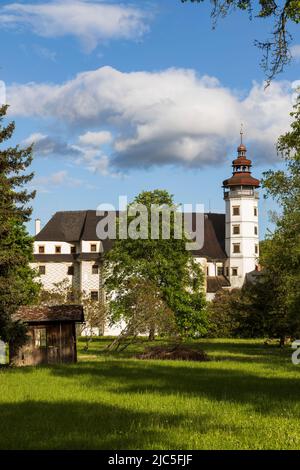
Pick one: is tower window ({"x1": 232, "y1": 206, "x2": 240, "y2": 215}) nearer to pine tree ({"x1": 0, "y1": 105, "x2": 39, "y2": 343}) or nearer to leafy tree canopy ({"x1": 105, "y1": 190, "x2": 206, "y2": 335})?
leafy tree canopy ({"x1": 105, "y1": 190, "x2": 206, "y2": 335})

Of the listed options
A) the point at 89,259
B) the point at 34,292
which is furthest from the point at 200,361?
the point at 89,259

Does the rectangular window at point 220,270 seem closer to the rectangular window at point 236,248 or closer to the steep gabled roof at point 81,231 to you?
the steep gabled roof at point 81,231

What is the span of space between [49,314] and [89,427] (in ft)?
83.3

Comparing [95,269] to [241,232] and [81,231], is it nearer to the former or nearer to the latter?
[81,231]

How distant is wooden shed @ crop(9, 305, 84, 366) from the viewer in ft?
133

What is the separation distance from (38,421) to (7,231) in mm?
18971

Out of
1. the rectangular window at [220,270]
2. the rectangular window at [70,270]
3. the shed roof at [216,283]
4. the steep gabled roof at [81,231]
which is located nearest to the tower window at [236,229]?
the steep gabled roof at [81,231]

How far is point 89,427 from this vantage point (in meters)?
15.8

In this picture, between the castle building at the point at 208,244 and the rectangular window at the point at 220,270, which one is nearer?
the castle building at the point at 208,244

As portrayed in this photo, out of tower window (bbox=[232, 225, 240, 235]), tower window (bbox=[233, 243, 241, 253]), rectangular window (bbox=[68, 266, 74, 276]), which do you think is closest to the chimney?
rectangular window (bbox=[68, 266, 74, 276])

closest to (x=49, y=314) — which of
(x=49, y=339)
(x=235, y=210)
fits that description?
(x=49, y=339)

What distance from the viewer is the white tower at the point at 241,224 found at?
100 m

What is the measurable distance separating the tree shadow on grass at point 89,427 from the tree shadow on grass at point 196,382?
3.31 m
